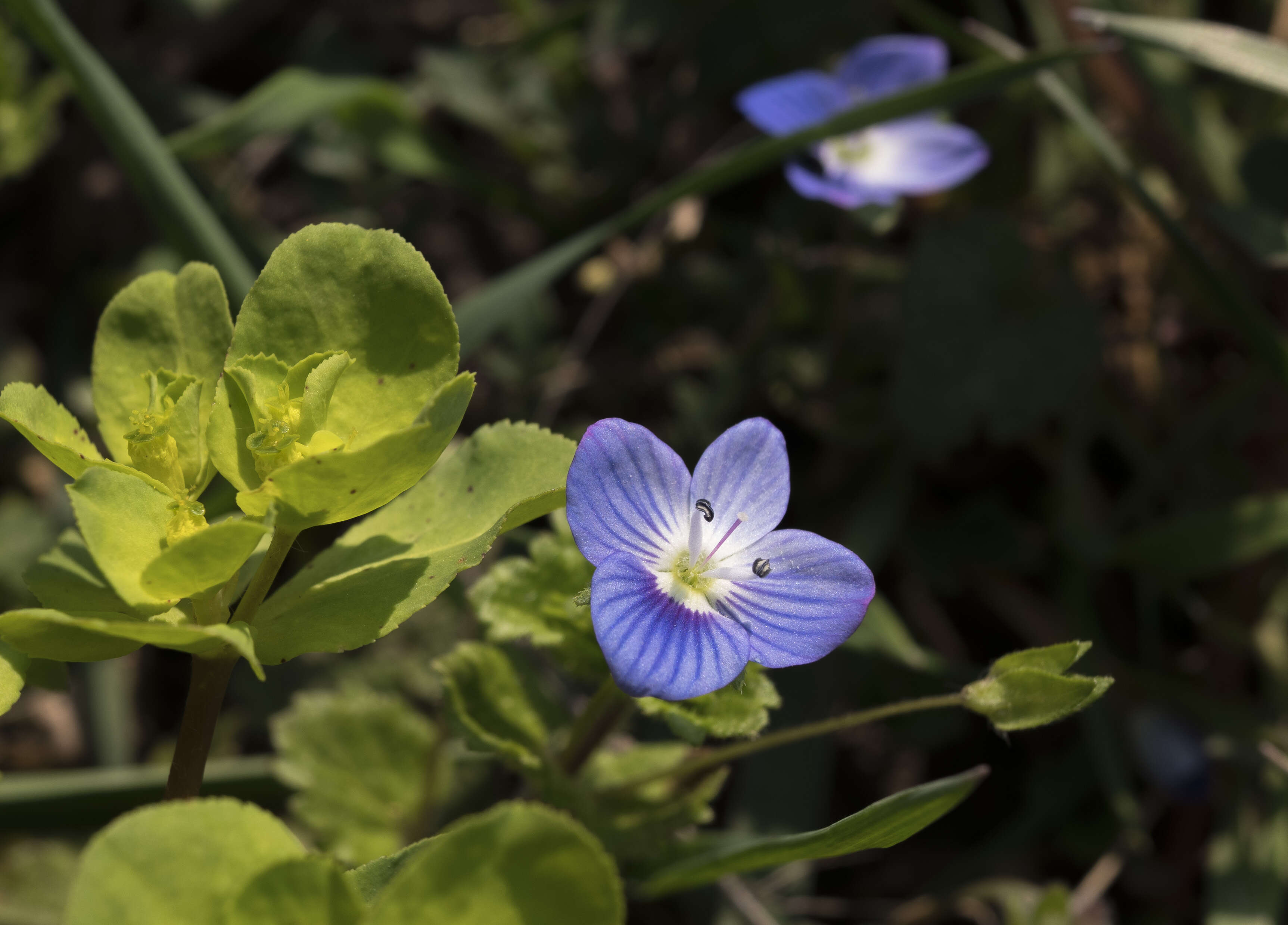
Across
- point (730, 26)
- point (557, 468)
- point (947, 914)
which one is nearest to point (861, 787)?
point (947, 914)

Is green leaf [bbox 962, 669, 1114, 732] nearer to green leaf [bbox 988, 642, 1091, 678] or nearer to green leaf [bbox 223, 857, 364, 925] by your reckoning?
green leaf [bbox 988, 642, 1091, 678]

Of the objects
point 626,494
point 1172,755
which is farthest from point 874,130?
point 626,494

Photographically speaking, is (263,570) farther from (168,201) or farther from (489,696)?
(168,201)

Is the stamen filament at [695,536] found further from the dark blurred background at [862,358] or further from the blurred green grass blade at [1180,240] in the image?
the blurred green grass blade at [1180,240]

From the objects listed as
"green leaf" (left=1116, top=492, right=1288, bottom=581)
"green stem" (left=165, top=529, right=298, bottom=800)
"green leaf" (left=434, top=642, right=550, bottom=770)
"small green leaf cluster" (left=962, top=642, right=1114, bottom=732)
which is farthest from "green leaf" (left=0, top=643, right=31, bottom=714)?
"green leaf" (left=1116, top=492, right=1288, bottom=581)

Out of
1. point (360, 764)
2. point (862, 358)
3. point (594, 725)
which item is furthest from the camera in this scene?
point (862, 358)

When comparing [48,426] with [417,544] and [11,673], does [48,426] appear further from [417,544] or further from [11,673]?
[417,544]
